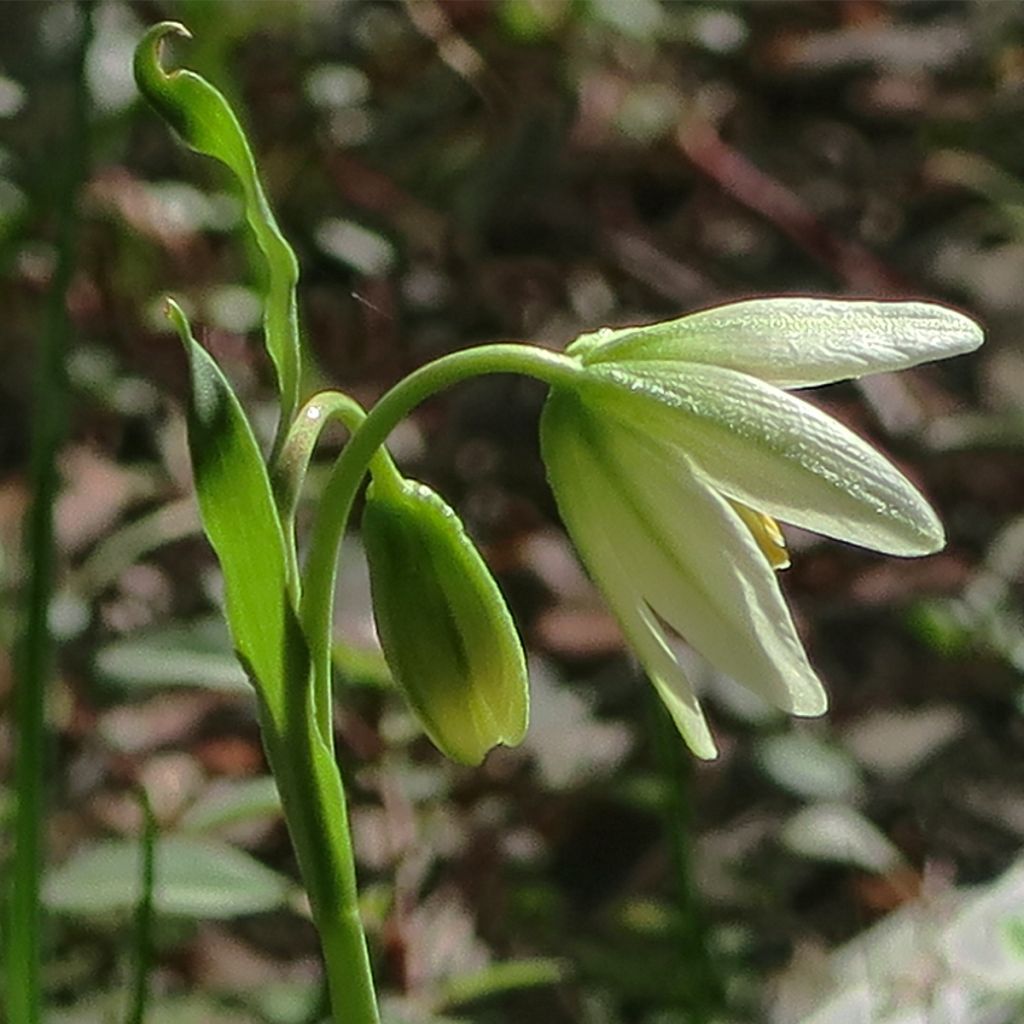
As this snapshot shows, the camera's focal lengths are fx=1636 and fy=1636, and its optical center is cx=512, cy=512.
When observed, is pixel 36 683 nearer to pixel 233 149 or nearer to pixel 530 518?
pixel 233 149

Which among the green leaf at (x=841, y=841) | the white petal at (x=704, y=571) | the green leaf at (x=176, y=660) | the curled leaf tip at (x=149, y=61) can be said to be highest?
→ the curled leaf tip at (x=149, y=61)

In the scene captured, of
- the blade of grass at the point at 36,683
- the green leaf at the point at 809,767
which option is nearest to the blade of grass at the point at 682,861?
the blade of grass at the point at 36,683

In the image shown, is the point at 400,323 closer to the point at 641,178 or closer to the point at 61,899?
the point at 641,178

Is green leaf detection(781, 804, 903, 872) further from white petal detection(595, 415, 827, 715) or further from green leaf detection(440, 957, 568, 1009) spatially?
white petal detection(595, 415, 827, 715)

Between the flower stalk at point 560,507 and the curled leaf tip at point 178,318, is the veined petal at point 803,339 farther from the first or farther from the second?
the curled leaf tip at point 178,318

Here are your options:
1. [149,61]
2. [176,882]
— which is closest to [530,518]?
[176,882]
